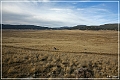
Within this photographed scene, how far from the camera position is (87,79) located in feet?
31.1

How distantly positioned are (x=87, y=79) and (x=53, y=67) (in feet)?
10.8

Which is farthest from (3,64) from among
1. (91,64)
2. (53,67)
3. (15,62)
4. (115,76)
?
(115,76)

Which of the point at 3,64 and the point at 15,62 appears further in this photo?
the point at 15,62

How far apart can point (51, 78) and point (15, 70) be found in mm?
3130

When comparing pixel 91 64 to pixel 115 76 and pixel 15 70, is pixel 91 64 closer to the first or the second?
pixel 115 76

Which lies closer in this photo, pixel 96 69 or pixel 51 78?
pixel 51 78

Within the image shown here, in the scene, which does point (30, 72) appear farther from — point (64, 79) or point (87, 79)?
point (87, 79)

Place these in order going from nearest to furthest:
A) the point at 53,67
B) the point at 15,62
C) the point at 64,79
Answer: the point at 64,79 < the point at 53,67 < the point at 15,62

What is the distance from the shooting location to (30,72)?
33.9ft

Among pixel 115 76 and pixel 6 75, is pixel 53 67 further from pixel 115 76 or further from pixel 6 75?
pixel 115 76

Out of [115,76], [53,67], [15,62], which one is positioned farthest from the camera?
[15,62]

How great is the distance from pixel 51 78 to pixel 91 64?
5081 mm

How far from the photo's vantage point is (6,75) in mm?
9719

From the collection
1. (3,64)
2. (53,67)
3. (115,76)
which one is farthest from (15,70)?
(115,76)
